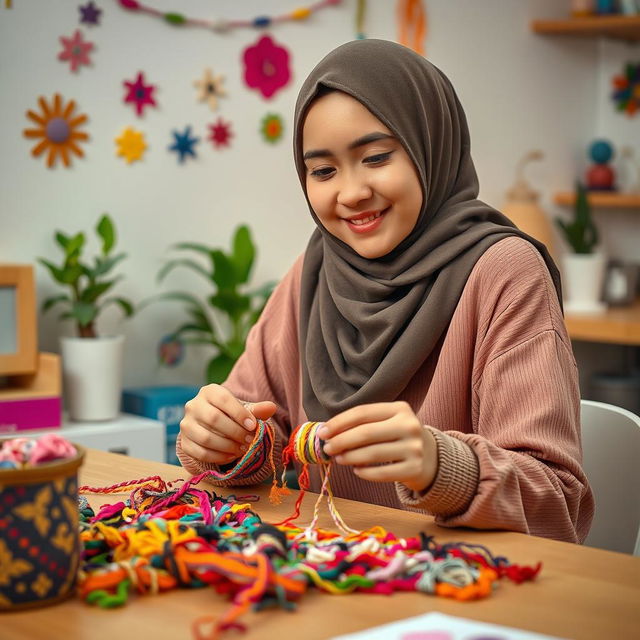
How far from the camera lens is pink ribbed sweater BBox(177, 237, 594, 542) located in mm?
1034

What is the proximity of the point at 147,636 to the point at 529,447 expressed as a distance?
22.1 inches

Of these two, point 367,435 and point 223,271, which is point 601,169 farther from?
point 367,435

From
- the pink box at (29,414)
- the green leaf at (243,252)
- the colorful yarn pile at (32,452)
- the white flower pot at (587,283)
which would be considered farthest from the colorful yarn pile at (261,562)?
the white flower pot at (587,283)

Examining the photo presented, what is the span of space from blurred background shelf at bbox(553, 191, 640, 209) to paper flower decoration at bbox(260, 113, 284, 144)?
4.88 feet

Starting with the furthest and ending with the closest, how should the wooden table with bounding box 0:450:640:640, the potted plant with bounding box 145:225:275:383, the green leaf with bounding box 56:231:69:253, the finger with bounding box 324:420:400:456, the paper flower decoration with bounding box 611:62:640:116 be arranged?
the paper flower decoration with bounding box 611:62:640:116 < the potted plant with bounding box 145:225:275:383 < the green leaf with bounding box 56:231:69:253 < the finger with bounding box 324:420:400:456 < the wooden table with bounding box 0:450:640:640

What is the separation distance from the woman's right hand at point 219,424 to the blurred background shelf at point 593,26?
10.6 feet

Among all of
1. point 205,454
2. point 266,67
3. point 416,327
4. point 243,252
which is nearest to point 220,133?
point 266,67

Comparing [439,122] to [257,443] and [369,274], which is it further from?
[257,443]

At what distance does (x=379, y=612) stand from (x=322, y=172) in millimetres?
738

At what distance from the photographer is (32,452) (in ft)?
2.64

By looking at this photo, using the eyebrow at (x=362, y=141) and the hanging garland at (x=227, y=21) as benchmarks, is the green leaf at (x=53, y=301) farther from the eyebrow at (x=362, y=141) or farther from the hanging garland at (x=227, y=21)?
the eyebrow at (x=362, y=141)

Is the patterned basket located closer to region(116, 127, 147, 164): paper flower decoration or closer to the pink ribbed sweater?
the pink ribbed sweater

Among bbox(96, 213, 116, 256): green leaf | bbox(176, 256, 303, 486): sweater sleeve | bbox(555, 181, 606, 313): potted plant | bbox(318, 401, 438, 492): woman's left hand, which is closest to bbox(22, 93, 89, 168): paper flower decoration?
bbox(96, 213, 116, 256): green leaf

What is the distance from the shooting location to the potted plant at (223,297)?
9.80ft
